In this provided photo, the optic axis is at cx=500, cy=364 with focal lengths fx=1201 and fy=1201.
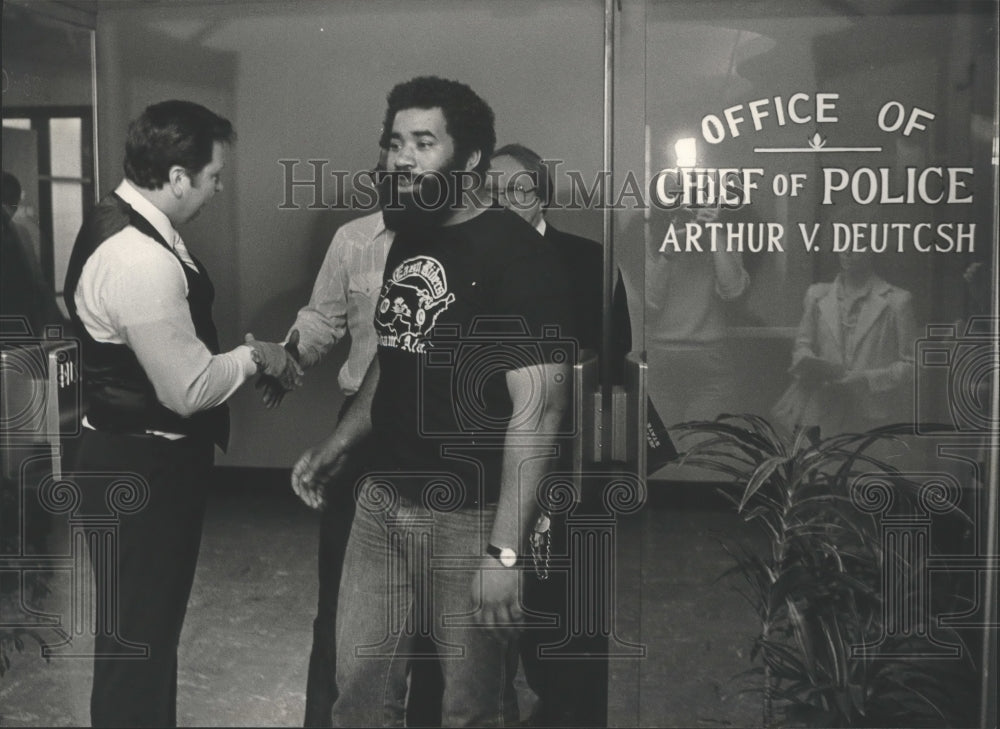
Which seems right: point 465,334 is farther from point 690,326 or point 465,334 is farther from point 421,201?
point 690,326

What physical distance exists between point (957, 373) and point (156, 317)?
1859 mm

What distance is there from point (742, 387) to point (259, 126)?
1275 mm

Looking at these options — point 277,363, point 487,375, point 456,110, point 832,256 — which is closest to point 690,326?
point 832,256

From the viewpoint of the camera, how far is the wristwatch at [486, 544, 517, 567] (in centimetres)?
282

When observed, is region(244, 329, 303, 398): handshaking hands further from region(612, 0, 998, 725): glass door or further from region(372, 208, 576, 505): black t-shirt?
region(612, 0, 998, 725): glass door

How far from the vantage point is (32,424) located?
2969 millimetres

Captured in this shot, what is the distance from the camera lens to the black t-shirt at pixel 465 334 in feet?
9.00

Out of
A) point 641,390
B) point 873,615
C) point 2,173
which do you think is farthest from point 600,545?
point 2,173

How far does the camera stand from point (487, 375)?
2773mm

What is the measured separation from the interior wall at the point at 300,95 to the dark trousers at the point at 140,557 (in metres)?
0.17

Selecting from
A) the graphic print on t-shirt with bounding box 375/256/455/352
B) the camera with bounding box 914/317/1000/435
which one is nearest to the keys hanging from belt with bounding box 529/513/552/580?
the graphic print on t-shirt with bounding box 375/256/455/352

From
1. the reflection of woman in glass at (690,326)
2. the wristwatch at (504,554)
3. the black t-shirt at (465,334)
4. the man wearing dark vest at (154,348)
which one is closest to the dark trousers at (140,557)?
the man wearing dark vest at (154,348)

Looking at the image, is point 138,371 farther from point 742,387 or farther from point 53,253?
point 742,387

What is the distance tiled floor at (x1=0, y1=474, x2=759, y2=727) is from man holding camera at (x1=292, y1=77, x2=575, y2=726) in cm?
14
